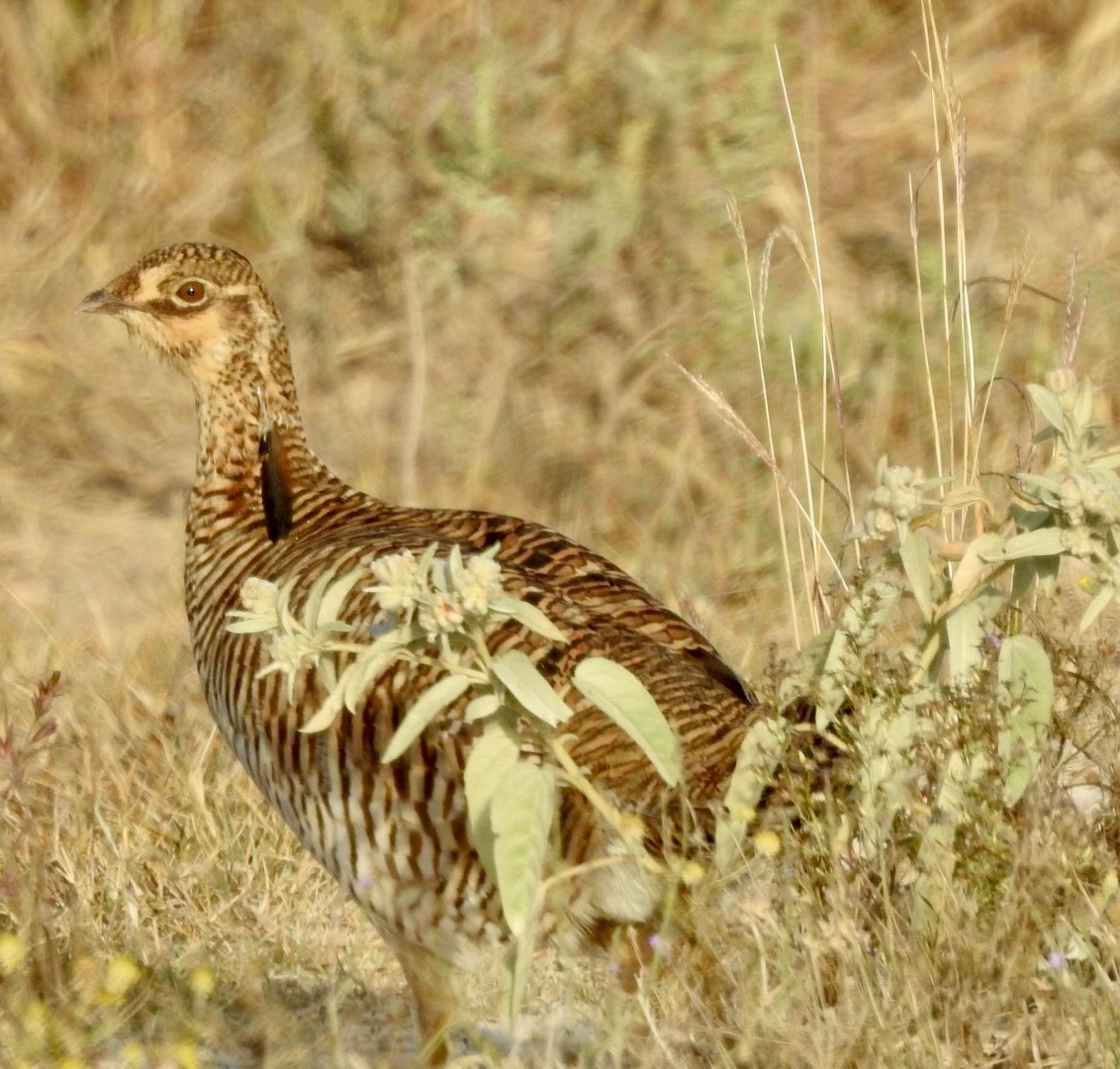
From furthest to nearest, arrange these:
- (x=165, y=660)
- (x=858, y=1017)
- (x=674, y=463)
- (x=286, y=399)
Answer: (x=674, y=463) → (x=165, y=660) → (x=286, y=399) → (x=858, y=1017)

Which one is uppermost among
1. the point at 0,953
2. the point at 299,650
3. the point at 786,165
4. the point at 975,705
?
the point at 786,165

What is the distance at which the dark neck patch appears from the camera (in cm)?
379

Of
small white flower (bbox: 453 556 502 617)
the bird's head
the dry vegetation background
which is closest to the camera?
small white flower (bbox: 453 556 502 617)

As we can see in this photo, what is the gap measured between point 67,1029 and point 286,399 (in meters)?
1.49

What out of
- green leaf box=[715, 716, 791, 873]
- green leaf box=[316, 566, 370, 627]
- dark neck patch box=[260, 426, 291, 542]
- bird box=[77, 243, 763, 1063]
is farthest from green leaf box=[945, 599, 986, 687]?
dark neck patch box=[260, 426, 291, 542]

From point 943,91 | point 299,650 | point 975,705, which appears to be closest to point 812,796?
point 975,705

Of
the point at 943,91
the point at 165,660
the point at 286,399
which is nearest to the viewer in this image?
the point at 943,91

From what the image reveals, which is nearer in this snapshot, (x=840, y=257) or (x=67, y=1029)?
(x=67, y=1029)

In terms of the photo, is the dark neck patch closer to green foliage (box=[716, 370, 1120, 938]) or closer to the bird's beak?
the bird's beak

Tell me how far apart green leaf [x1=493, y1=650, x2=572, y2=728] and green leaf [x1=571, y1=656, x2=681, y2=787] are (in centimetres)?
4

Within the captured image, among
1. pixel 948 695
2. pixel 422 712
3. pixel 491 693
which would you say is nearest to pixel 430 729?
pixel 491 693

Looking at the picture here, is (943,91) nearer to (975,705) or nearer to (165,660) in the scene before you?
(975,705)

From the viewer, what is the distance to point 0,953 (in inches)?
115

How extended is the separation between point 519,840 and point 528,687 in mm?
179
